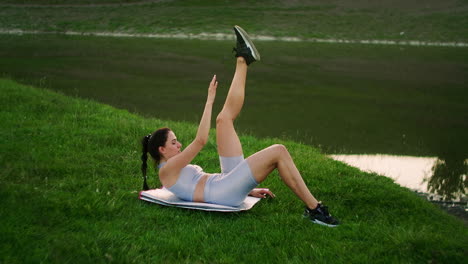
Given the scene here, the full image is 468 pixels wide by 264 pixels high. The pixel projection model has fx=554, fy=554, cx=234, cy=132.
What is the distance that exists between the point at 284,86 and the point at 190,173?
49.2ft

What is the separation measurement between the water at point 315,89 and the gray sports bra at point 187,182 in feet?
14.3

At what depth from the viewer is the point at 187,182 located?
6.12 m

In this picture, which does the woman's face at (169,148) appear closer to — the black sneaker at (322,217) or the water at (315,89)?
the black sneaker at (322,217)

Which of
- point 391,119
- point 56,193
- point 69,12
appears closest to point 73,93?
point 391,119

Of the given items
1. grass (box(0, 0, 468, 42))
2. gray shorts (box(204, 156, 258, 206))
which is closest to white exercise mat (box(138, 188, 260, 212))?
gray shorts (box(204, 156, 258, 206))

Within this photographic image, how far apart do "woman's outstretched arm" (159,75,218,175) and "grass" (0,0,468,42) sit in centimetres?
3628

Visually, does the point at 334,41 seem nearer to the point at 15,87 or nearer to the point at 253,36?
the point at 253,36

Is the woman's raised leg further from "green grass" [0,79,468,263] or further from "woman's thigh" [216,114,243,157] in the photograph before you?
"green grass" [0,79,468,263]

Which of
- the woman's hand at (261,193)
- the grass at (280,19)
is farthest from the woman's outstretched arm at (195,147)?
the grass at (280,19)

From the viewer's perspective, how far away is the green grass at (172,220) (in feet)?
16.7

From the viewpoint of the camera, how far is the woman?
5.73 meters

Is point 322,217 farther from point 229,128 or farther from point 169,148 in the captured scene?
point 169,148

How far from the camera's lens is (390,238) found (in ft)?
18.2

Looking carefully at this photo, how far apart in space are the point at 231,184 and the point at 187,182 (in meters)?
0.53
